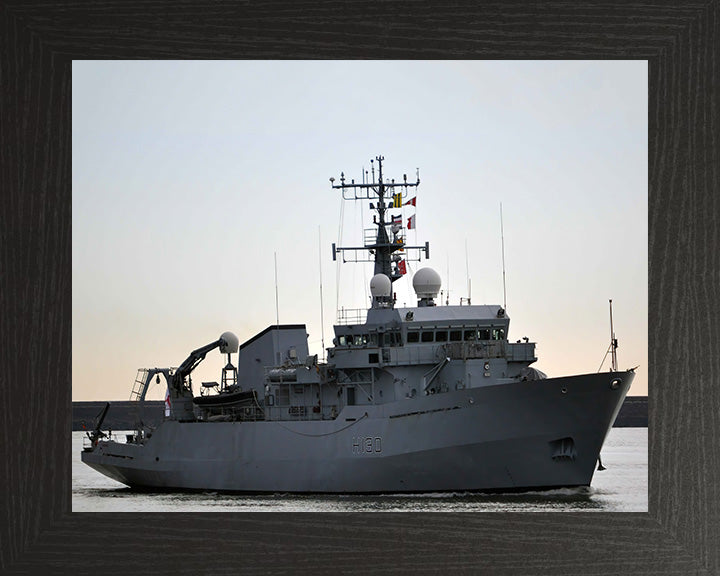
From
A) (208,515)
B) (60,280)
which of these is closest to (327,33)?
(60,280)

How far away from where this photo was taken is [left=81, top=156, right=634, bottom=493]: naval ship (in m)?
14.2

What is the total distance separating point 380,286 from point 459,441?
2712 mm

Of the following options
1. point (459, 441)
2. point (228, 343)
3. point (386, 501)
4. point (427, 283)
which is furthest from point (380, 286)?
point (386, 501)

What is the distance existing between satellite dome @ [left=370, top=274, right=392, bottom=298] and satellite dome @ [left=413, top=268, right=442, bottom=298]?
0.47m

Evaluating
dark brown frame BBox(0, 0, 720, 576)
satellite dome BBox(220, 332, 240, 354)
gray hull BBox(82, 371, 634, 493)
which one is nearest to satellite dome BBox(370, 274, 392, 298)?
gray hull BBox(82, 371, 634, 493)

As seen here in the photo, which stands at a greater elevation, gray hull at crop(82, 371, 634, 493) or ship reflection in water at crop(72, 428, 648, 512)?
gray hull at crop(82, 371, 634, 493)

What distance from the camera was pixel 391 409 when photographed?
15000 mm

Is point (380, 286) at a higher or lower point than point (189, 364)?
higher

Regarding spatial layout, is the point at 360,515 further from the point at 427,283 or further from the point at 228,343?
the point at 228,343

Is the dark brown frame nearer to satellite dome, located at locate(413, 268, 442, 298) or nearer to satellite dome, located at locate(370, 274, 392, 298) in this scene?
satellite dome, located at locate(413, 268, 442, 298)

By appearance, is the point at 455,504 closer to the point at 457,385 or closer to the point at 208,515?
the point at 457,385

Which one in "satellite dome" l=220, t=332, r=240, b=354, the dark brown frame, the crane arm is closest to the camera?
the dark brown frame

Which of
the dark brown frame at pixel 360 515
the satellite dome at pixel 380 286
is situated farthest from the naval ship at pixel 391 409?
the dark brown frame at pixel 360 515

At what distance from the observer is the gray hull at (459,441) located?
14.1m
